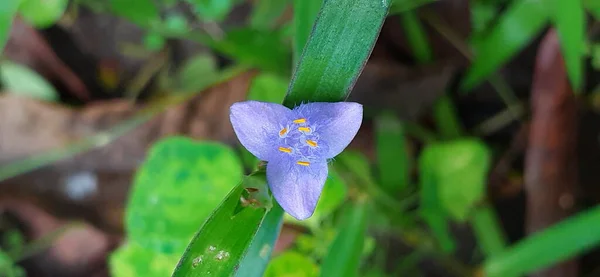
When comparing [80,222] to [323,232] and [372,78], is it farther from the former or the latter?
[372,78]

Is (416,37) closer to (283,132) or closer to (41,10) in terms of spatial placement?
(283,132)

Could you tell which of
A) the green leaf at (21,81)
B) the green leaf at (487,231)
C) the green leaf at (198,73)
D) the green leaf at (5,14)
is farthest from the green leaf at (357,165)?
the green leaf at (21,81)

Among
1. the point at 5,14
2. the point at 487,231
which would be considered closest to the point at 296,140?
the point at 5,14

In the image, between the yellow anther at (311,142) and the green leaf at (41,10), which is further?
the green leaf at (41,10)

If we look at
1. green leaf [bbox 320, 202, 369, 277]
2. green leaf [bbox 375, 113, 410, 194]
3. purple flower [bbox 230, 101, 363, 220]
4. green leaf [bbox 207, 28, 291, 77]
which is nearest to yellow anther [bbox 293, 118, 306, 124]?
purple flower [bbox 230, 101, 363, 220]

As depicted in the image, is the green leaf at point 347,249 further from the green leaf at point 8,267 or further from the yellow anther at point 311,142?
the green leaf at point 8,267

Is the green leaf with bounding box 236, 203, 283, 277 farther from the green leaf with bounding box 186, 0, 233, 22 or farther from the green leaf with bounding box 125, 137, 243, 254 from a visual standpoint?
the green leaf with bounding box 186, 0, 233, 22
